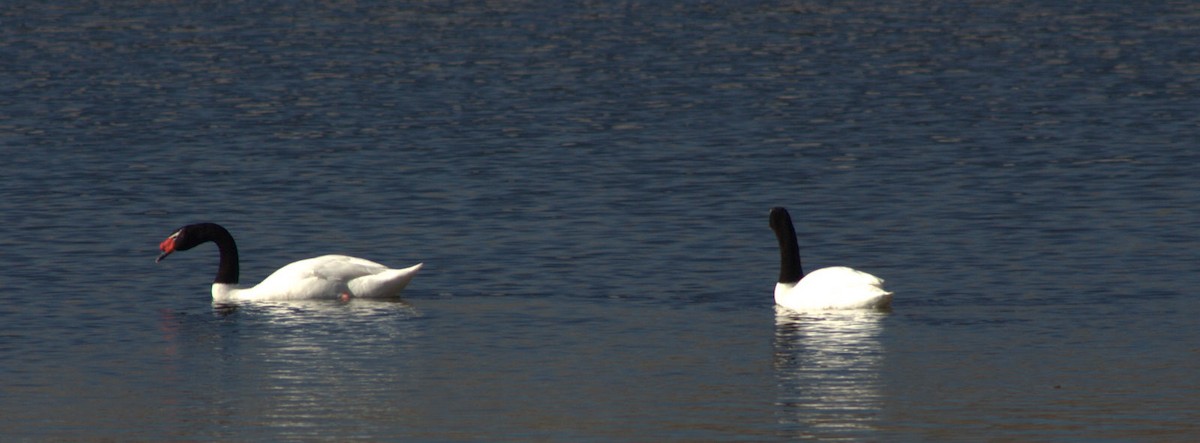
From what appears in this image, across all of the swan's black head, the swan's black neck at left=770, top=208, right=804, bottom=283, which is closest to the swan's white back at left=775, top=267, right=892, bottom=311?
the swan's black neck at left=770, top=208, right=804, bottom=283

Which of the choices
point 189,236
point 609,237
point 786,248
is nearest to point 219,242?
point 189,236

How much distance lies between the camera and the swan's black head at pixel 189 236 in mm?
27625

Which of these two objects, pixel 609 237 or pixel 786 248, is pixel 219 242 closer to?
pixel 609 237

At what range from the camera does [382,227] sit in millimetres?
32094

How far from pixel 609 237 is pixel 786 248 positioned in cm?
503

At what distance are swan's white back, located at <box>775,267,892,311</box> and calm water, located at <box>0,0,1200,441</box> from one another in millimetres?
213

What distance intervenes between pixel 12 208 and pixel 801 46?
39.0 meters

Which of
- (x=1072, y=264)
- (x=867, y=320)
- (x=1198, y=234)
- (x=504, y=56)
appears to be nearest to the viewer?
(x=867, y=320)

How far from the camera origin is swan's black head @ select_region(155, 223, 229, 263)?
27.6 meters

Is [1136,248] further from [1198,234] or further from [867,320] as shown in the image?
[867,320]

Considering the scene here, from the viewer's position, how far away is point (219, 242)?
27.4 metres

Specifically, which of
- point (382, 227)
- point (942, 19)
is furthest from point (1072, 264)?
point (942, 19)

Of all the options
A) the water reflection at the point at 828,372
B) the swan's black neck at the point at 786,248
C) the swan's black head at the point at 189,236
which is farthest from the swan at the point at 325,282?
the water reflection at the point at 828,372

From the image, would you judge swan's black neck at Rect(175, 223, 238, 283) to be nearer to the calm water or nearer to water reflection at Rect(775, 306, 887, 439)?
the calm water
